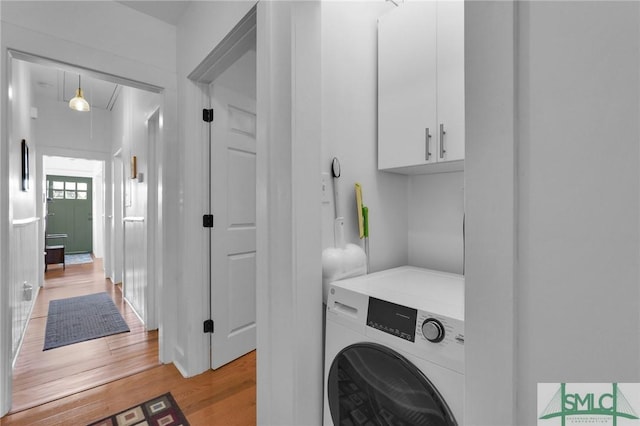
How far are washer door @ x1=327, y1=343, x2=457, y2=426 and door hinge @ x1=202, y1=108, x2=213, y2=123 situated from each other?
1781 mm

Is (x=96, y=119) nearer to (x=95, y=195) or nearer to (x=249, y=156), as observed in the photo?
(x=249, y=156)

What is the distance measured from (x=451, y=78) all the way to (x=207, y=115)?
1614 mm

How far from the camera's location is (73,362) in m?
2.23

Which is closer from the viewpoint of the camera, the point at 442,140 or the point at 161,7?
the point at 442,140

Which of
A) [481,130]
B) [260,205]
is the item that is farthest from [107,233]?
[481,130]

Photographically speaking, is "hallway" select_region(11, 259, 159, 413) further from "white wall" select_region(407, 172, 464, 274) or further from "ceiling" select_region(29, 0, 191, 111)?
"ceiling" select_region(29, 0, 191, 111)

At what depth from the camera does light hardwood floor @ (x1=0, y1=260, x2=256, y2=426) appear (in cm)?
166

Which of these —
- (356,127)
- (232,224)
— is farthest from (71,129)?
(356,127)

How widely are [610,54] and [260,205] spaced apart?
1.14 meters

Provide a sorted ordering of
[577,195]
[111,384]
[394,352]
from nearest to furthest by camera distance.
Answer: [577,195] < [394,352] < [111,384]

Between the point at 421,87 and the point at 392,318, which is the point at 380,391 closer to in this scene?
the point at 392,318

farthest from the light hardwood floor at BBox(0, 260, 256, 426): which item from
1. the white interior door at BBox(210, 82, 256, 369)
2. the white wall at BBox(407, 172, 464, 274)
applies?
the white wall at BBox(407, 172, 464, 274)

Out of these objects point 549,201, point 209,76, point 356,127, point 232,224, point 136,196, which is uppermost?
point 209,76

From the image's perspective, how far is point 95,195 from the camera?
345 inches
